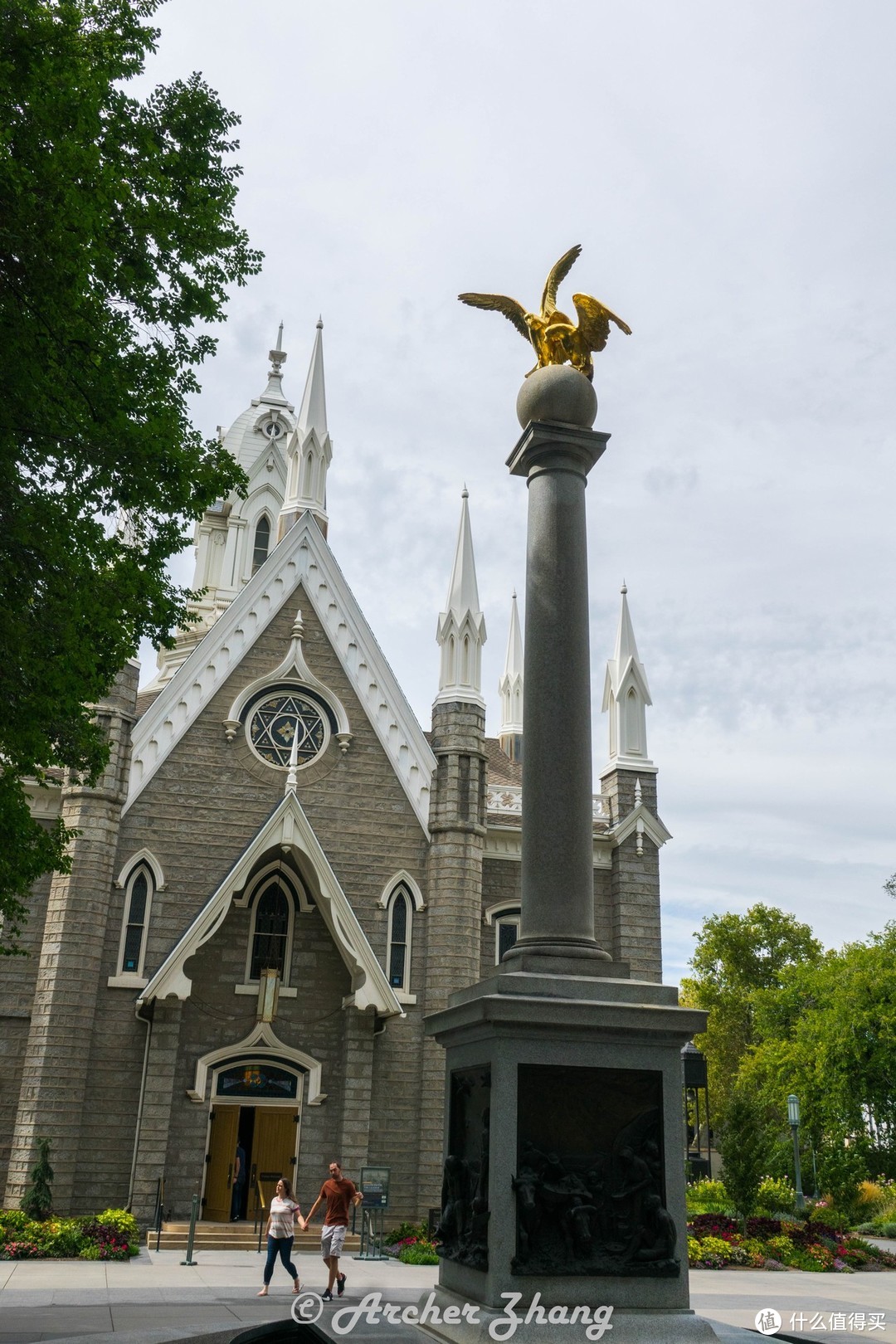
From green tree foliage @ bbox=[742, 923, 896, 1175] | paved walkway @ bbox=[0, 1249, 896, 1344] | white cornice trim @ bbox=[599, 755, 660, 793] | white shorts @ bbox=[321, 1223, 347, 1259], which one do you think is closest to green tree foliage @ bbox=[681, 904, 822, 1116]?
green tree foliage @ bbox=[742, 923, 896, 1175]

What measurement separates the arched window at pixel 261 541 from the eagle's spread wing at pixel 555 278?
25.1 metres

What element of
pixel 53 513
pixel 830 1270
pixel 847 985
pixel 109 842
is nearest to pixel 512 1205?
pixel 53 513

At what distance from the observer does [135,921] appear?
22.6m

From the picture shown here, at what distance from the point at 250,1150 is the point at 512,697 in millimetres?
28540

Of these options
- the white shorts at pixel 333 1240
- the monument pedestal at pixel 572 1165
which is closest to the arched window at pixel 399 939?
the white shorts at pixel 333 1240

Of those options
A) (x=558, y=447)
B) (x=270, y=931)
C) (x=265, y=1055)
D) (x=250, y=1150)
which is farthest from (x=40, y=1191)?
(x=558, y=447)

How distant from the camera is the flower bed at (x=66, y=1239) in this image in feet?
56.6

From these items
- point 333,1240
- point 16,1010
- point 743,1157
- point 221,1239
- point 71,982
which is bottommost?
point 221,1239

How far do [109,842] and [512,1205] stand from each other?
1640 centimetres

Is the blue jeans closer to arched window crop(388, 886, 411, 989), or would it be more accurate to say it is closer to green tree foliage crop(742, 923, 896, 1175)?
arched window crop(388, 886, 411, 989)

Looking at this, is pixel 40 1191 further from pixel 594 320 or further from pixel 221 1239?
pixel 594 320

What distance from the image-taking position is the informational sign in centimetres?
1984

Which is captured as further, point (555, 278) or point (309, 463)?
point (309, 463)

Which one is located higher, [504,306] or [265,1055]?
[504,306]
